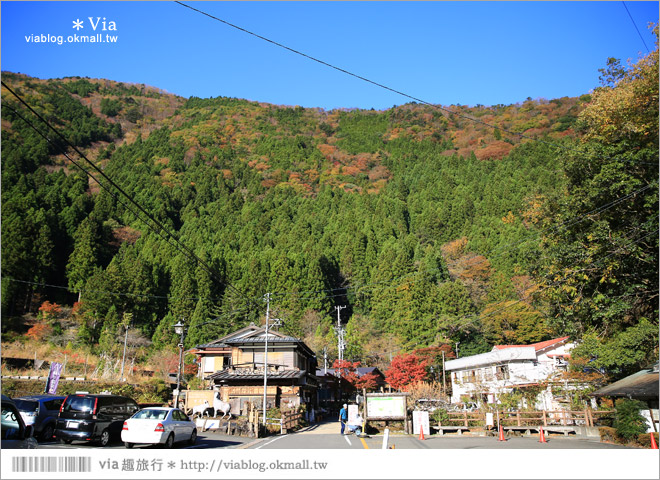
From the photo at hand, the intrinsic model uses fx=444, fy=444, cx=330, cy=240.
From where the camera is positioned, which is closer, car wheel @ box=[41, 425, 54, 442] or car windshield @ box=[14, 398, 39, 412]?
car wheel @ box=[41, 425, 54, 442]

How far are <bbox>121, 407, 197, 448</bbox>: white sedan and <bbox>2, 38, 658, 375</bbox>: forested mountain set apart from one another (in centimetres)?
549

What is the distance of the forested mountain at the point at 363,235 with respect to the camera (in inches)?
770

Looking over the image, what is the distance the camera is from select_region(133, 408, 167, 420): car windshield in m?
13.7

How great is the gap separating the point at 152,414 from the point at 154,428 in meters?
0.75

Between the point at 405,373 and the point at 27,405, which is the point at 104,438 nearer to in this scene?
the point at 27,405

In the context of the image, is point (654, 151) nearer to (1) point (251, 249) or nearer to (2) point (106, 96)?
(1) point (251, 249)

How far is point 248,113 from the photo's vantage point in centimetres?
19425

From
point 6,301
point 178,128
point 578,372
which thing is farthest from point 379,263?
point 178,128

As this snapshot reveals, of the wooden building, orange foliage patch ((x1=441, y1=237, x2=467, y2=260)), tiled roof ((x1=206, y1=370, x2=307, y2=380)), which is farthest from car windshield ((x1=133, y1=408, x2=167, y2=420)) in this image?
orange foliage patch ((x1=441, y1=237, x2=467, y2=260))

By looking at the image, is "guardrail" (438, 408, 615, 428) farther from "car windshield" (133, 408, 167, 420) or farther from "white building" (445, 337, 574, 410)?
"car windshield" (133, 408, 167, 420)

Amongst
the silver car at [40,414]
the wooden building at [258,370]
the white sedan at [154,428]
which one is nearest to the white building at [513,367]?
the wooden building at [258,370]

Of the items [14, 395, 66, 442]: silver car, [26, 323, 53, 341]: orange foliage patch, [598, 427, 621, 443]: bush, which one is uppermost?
[26, 323, 53, 341]: orange foliage patch

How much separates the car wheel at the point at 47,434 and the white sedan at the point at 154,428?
10.8ft

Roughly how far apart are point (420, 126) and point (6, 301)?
14381 cm
